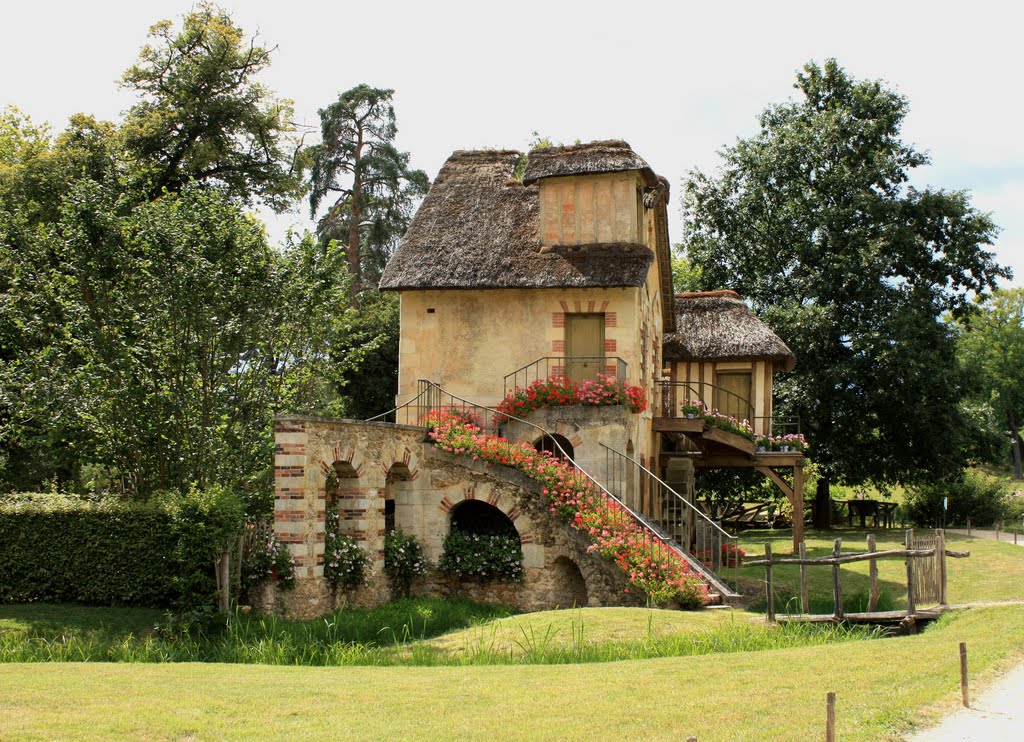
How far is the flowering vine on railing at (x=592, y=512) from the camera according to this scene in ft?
55.0

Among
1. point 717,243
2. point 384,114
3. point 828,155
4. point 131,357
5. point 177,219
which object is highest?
point 384,114

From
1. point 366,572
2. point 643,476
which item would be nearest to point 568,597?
point 366,572

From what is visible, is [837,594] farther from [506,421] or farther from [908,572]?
[506,421]

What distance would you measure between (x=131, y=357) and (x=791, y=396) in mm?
23048

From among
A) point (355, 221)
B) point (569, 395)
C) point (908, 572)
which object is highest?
point (355, 221)

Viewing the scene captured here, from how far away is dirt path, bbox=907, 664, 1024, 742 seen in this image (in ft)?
28.9

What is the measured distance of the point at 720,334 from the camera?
31344 millimetres

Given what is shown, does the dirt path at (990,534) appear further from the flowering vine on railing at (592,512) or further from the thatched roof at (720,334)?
the flowering vine on railing at (592,512)

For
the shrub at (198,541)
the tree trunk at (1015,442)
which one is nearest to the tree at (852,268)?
the shrub at (198,541)

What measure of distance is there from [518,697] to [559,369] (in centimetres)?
1266

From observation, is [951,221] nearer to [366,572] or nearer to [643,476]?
[643,476]

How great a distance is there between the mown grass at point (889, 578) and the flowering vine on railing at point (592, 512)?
5.82 ft

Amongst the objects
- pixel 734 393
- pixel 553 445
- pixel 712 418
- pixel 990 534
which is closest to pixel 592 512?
pixel 553 445

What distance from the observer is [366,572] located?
17938 mm
